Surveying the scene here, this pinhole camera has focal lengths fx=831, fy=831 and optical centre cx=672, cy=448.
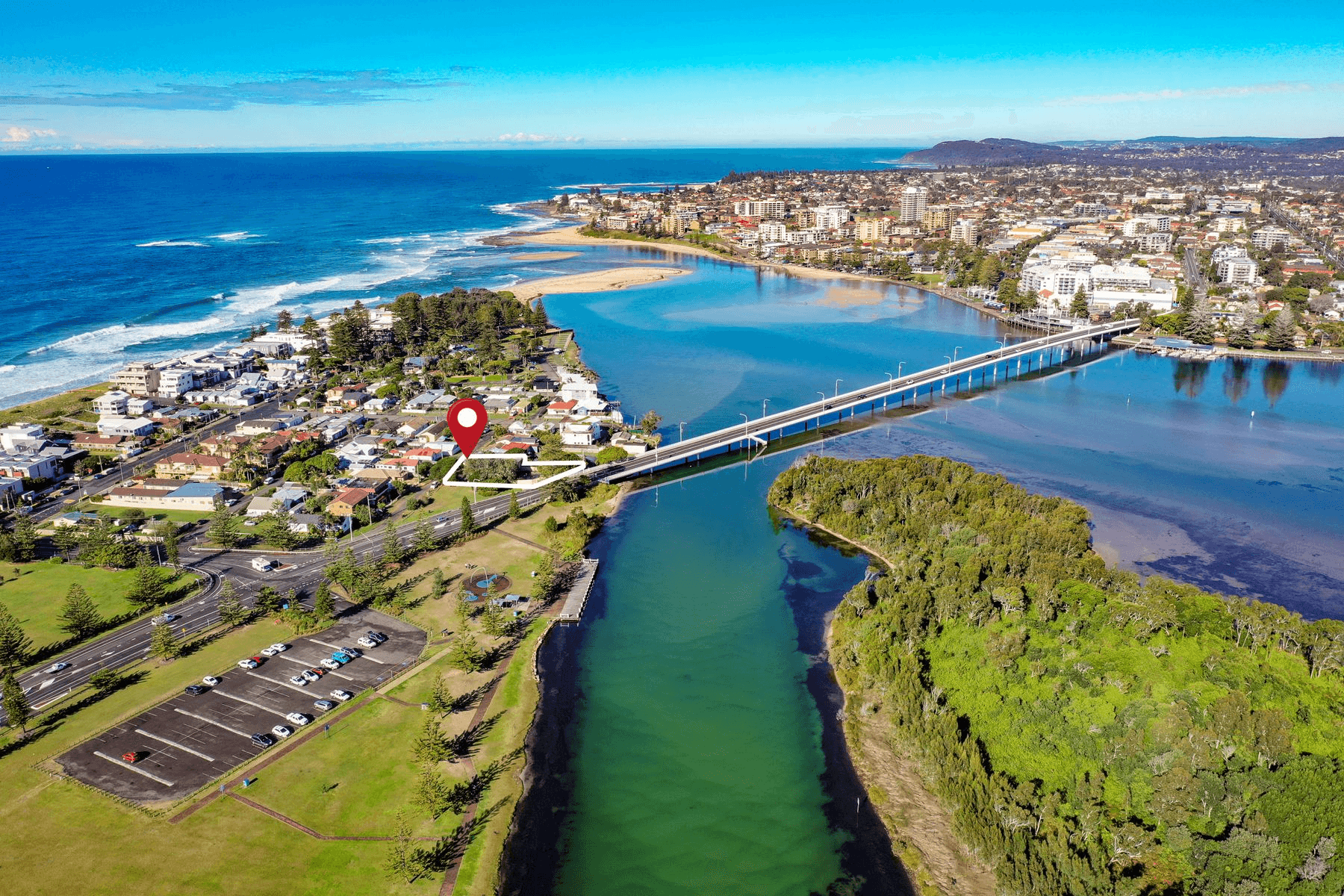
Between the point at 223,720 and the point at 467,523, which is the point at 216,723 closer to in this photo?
the point at 223,720

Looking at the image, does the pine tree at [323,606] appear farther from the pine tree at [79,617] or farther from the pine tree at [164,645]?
the pine tree at [79,617]

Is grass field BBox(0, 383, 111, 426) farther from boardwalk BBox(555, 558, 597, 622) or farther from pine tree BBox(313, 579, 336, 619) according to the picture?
boardwalk BBox(555, 558, 597, 622)

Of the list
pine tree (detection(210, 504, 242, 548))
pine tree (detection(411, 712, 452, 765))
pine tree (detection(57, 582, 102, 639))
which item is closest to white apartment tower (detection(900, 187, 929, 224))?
pine tree (detection(210, 504, 242, 548))

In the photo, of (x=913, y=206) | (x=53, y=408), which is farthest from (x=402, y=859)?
(x=913, y=206)

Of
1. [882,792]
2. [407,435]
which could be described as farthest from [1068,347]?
[882,792]

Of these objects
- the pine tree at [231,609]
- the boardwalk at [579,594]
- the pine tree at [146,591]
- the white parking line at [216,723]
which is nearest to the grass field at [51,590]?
the pine tree at [146,591]

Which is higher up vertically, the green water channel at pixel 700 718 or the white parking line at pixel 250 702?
the white parking line at pixel 250 702

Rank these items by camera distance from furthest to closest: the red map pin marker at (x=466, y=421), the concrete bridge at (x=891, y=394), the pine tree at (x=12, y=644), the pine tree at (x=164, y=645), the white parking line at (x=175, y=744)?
the concrete bridge at (x=891, y=394) → the red map pin marker at (x=466, y=421) → the pine tree at (x=164, y=645) → the pine tree at (x=12, y=644) → the white parking line at (x=175, y=744)
